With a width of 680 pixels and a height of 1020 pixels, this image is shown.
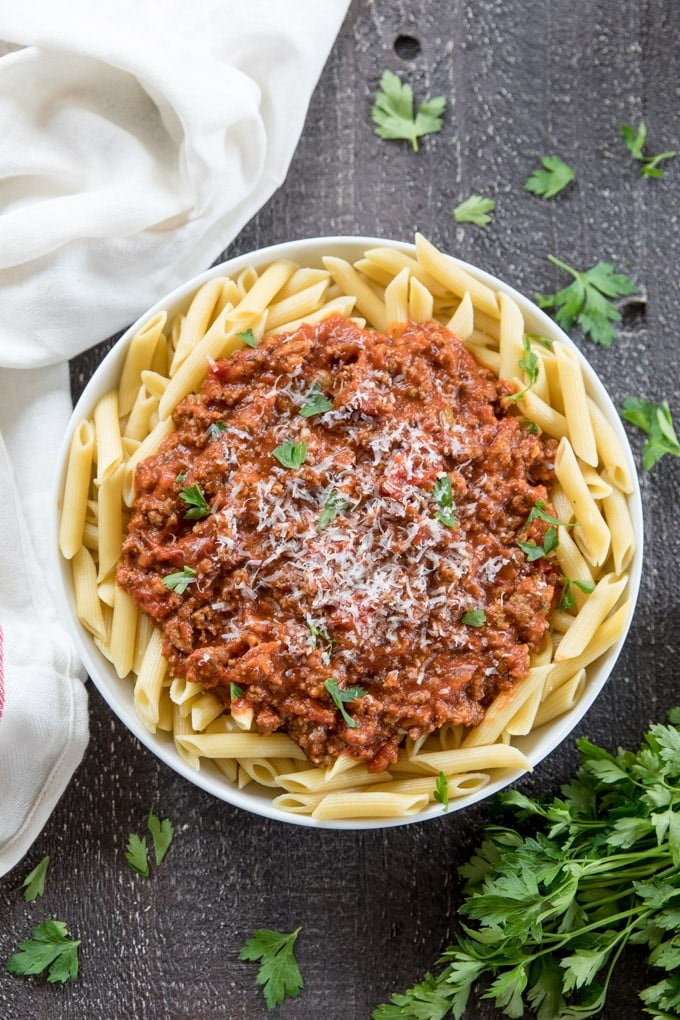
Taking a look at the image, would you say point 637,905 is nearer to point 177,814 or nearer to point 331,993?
point 331,993

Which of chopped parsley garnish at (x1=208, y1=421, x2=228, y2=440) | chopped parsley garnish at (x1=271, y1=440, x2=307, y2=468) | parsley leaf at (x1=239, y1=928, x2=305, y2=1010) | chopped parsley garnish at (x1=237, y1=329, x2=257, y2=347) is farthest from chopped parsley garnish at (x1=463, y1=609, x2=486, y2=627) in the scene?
parsley leaf at (x1=239, y1=928, x2=305, y2=1010)

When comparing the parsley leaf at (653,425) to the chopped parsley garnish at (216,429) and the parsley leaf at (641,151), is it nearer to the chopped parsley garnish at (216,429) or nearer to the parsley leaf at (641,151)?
the parsley leaf at (641,151)

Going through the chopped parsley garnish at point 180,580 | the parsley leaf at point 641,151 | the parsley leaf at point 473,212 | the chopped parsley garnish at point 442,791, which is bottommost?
the chopped parsley garnish at point 442,791

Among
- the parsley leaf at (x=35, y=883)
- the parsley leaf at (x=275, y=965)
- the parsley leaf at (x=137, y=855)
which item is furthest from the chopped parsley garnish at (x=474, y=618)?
the parsley leaf at (x=35, y=883)

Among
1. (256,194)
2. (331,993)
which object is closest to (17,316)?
(256,194)

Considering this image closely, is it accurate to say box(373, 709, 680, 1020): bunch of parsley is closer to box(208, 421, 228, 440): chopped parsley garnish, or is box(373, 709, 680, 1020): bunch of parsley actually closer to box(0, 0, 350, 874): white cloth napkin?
box(0, 0, 350, 874): white cloth napkin

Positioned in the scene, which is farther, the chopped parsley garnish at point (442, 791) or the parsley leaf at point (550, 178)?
the parsley leaf at point (550, 178)

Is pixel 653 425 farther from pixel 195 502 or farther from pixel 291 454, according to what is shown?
pixel 195 502
